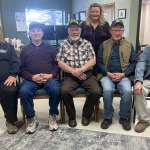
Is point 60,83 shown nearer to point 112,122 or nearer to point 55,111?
point 55,111

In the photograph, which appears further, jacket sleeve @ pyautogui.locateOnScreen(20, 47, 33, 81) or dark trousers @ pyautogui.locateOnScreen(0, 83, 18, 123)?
jacket sleeve @ pyautogui.locateOnScreen(20, 47, 33, 81)

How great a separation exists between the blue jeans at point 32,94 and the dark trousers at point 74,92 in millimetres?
85

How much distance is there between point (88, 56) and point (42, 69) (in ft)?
1.99

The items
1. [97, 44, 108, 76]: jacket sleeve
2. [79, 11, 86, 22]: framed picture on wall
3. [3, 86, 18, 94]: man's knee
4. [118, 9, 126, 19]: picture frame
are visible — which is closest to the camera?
[3, 86, 18, 94]: man's knee

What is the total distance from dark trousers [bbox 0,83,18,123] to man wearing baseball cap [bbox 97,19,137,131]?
103 cm

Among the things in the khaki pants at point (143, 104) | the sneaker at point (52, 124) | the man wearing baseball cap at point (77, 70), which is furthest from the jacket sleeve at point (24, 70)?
the khaki pants at point (143, 104)

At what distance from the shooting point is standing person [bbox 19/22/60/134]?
85.6 inches

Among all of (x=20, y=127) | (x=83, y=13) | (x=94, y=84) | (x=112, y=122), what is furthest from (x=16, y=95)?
(x=83, y=13)

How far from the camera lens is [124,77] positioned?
7.76 feet

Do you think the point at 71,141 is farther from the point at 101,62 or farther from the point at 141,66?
the point at 141,66

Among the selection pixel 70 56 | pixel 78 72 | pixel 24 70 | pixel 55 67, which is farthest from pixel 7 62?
pixel 78 72

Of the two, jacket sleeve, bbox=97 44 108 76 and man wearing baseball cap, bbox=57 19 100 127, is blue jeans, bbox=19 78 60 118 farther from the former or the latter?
jacket sleeve, bbox=97 44 108 76

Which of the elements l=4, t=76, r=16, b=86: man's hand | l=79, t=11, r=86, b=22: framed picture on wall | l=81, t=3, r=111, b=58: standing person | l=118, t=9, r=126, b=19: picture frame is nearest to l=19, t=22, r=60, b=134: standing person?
l=4, t=76, r=16, b=86: man's hand

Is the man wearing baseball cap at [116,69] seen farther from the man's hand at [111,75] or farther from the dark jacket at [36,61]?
the dark jacket at [36,61]
